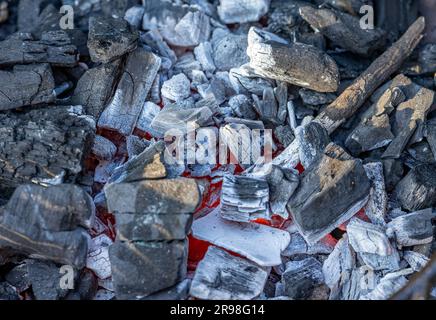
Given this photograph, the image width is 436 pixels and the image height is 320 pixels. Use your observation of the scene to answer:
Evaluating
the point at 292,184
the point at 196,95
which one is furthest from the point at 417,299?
the point at 196,95

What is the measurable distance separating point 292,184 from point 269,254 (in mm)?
376

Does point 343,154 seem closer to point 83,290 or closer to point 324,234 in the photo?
point 324,234

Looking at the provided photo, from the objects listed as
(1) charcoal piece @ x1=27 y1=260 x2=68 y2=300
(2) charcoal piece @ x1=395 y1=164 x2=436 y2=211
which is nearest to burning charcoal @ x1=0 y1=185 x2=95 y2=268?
(1) charcoal piece @ x1=27 y1=260 x2=68 y2=300

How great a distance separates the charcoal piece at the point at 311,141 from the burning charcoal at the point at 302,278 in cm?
53

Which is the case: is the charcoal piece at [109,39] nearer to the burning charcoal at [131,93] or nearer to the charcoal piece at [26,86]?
the burning charcoal at [131,93]

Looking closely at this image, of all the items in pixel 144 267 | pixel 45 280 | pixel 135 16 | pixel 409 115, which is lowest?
pixel 45 280

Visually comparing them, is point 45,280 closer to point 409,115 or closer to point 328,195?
point 328,195

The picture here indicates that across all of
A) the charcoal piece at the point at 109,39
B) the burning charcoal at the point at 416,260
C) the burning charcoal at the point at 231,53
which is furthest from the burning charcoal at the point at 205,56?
the burning charcoal at the point at 416,260

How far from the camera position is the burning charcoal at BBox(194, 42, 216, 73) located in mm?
3543

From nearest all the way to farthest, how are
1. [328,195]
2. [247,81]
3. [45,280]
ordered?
[45,280] → [328,195] → [247,81]

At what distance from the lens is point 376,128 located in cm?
314

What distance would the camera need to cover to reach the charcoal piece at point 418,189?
2.92m

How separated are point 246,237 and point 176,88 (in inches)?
40.8

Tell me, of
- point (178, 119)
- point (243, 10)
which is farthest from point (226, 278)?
point (243, 10)
